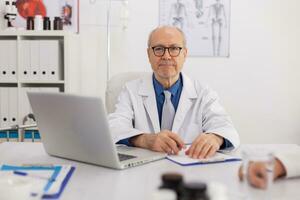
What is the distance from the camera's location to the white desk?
3.35ft

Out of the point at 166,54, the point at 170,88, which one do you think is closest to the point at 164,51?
the point at 166,54

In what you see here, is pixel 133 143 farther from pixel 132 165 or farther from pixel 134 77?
pixel 134 77

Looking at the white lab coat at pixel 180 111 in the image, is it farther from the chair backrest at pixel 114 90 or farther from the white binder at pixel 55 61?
the white binder at pixel 55 61


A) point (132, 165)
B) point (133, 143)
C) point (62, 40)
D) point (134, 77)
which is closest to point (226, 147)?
point (133, 143)

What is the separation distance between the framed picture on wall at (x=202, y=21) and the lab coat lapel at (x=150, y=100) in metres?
1.28

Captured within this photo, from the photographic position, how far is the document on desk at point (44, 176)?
99 centimetres

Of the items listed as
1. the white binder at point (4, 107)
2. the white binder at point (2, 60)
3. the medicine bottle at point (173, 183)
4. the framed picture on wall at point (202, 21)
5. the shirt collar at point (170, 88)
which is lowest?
the white binder at point (4, 107)

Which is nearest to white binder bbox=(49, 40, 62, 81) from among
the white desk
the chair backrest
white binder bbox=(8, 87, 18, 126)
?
white binder bbox=(8, 87, 18, 126)

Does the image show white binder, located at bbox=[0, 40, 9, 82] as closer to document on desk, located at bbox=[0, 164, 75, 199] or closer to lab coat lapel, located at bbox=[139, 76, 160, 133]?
lab coat lapel, located at bbox=[139, 76, 160, 133]

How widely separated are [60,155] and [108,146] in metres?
0.30

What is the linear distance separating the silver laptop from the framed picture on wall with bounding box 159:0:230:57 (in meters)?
1.91

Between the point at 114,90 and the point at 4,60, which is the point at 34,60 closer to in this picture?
the point at 4,60

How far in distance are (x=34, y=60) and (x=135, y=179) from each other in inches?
75.1

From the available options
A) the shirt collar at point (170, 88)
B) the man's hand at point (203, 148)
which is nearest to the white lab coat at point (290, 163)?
the man's hand at point (203, 148)
